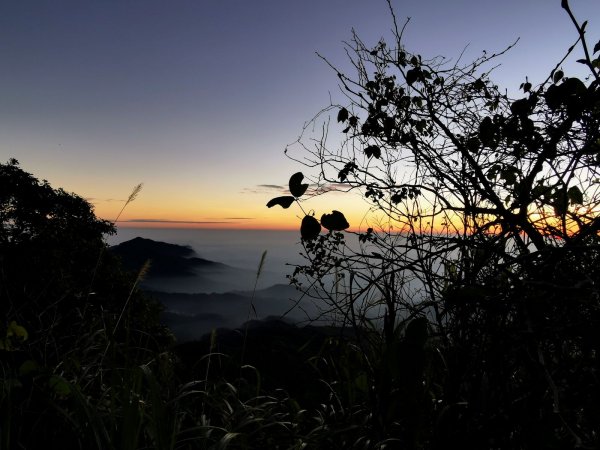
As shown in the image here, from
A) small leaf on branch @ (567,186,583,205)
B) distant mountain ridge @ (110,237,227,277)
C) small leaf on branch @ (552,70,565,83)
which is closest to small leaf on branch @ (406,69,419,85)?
small leaf on branch @ (552,70,565,83)

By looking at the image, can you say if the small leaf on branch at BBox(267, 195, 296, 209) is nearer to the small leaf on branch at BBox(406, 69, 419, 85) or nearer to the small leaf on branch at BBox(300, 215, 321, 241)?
the small leaf on branch at BBox(300, 215, 321, 241)

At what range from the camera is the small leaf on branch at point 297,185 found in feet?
4.14

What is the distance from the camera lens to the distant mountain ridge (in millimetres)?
121662

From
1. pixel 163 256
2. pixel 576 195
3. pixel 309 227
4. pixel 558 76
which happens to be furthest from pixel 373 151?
pixel 163 256

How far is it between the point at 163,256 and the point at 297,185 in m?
153

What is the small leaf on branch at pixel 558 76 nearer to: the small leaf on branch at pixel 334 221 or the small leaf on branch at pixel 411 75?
the small leaf on branch at pixel 411 75

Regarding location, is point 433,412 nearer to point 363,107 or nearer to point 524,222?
point 524,222

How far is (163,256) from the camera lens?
476ft

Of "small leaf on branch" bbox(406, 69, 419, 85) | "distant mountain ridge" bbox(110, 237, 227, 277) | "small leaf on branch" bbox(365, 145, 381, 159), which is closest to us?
"small leaf on branch" bbox(406, 69, 419, 85)

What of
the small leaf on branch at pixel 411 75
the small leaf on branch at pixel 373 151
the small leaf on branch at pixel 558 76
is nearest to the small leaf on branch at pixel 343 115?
the small leaf on branch at pixel 373 151

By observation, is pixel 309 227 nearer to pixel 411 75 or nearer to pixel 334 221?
pixel 334 221

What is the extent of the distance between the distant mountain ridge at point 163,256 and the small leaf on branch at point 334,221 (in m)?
119

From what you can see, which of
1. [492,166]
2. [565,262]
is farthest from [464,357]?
[492,166]

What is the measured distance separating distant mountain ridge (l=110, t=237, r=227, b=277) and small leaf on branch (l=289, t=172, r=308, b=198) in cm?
11949
